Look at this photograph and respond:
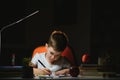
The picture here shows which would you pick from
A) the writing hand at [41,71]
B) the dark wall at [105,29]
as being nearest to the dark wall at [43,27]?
the dark wall at [105,29]

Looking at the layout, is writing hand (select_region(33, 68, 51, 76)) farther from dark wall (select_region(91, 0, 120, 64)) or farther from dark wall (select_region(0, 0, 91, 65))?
dark wall (select_region(91, 0, 120, 64))

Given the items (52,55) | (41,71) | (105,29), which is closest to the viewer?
(41,71)

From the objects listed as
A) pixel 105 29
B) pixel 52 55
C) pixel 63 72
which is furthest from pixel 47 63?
pixel 105 29

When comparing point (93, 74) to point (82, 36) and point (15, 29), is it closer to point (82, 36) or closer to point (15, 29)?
point (82, 36)

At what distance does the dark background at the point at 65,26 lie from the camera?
188 inches

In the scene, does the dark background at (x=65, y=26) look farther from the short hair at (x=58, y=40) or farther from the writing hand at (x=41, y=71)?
the writing hand at (x=41, y=71)

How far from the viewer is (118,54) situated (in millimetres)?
5016

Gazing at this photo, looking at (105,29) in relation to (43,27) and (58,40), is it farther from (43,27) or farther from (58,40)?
(43,27)

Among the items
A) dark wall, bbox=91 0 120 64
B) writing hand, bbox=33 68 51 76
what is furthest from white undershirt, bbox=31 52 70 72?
dark wall, bbox=91 0 120 64

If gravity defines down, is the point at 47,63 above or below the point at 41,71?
above

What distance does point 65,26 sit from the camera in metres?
4.82

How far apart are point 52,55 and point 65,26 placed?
42 centimetres

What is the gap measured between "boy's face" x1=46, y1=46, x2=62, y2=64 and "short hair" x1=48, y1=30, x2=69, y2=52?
48 millimetres

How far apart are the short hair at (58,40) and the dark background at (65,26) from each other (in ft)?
0.20
